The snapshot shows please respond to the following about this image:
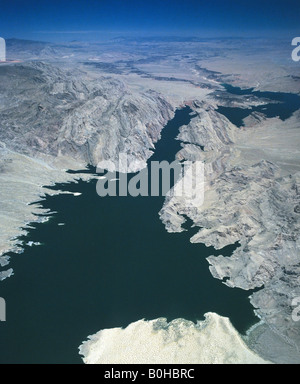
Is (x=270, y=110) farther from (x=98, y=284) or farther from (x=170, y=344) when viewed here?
(x=170, y=344)

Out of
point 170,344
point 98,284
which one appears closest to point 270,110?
point 98,284

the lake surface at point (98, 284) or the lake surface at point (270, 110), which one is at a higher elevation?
the lake surface at point (270, 110)

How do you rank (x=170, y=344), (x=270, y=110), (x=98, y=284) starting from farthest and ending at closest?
(x=270, y=110) < (x=98, y=284) < (x=170, y=344)

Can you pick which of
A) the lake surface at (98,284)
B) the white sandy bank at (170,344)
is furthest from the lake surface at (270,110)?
the white sandy bank at (170,344)

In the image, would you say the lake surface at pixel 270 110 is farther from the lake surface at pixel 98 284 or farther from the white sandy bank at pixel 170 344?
the white sandy bank at pixel 170 344

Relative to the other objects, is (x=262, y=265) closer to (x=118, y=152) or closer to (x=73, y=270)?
(x=73, y=270)

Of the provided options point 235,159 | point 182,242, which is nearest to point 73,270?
point 182,242

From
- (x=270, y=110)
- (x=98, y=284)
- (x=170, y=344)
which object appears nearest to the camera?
(x=170, y=344)

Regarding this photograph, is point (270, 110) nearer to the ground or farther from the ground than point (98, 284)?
farther from the ground
